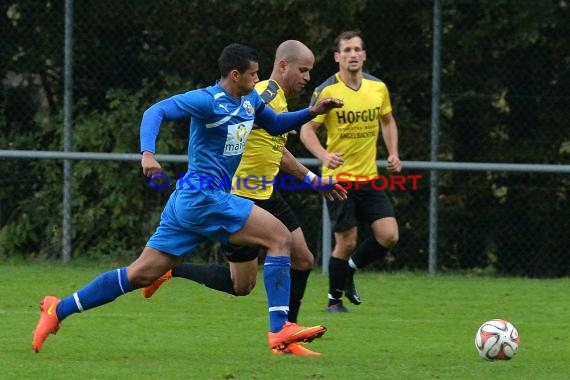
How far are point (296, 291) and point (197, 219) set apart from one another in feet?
5.13

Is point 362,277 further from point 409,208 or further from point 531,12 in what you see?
point 531,12

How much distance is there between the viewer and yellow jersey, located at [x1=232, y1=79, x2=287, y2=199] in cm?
835

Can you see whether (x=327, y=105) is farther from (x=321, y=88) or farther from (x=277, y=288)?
Answer: (x=321, y=88)

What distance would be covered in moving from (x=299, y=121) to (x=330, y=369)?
159 cm

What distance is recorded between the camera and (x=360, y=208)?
10.2 m

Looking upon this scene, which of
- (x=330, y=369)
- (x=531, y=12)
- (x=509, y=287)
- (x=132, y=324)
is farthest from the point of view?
(x=531, y=12)

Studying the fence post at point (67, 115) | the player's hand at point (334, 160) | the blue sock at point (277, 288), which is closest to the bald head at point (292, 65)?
the player's hand at point (334, 160)

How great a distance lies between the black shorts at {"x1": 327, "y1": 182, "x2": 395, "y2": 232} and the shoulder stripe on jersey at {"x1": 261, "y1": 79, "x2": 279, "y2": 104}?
1922 millimetres

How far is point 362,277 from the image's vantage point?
12.6 m

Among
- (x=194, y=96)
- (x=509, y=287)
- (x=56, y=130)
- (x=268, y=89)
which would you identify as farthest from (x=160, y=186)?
(x=194, y=96)

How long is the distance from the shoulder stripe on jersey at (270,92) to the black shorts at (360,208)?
1922 mm

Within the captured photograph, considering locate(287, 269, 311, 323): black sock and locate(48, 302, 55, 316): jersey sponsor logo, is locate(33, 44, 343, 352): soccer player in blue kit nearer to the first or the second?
locate(48, 302, 55, 316): jersey sponsor logo

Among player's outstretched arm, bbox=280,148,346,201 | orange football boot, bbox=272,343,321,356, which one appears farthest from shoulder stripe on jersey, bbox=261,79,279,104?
orange football boot, bbox=272,343,321,356

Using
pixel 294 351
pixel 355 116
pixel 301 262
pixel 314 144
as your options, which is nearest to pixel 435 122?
pixel 355 116
